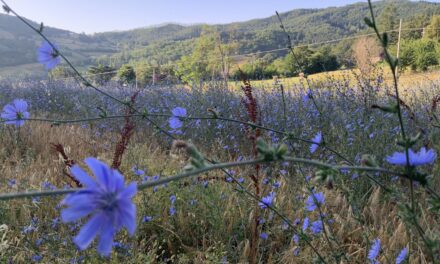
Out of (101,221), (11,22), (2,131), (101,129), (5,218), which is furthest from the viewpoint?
(11,22)

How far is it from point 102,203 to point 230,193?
2139mm

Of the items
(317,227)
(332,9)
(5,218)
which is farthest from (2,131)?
(332,9)

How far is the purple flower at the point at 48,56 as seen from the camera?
153 centimetres

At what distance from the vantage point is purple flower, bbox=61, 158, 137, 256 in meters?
0.45

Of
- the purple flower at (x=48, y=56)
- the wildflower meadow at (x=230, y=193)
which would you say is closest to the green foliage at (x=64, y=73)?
the wildflower meadow at (x=230, y=193)

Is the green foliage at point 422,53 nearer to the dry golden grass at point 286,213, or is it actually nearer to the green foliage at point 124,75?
the green foliage at point 124,75

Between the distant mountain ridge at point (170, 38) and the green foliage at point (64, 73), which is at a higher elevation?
the distant mountain ridge at point (170, 38)

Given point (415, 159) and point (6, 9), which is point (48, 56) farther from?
point (415, 159)

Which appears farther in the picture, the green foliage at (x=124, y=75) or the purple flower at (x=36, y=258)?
the green foliage at (x=124, y=75)

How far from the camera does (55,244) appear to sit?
1.94 metres

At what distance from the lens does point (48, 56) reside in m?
1.56

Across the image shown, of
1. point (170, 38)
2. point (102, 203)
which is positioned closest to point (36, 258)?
point (102, 203)

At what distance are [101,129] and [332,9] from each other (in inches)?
4175

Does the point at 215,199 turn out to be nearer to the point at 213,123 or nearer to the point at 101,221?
the point at 101,221
